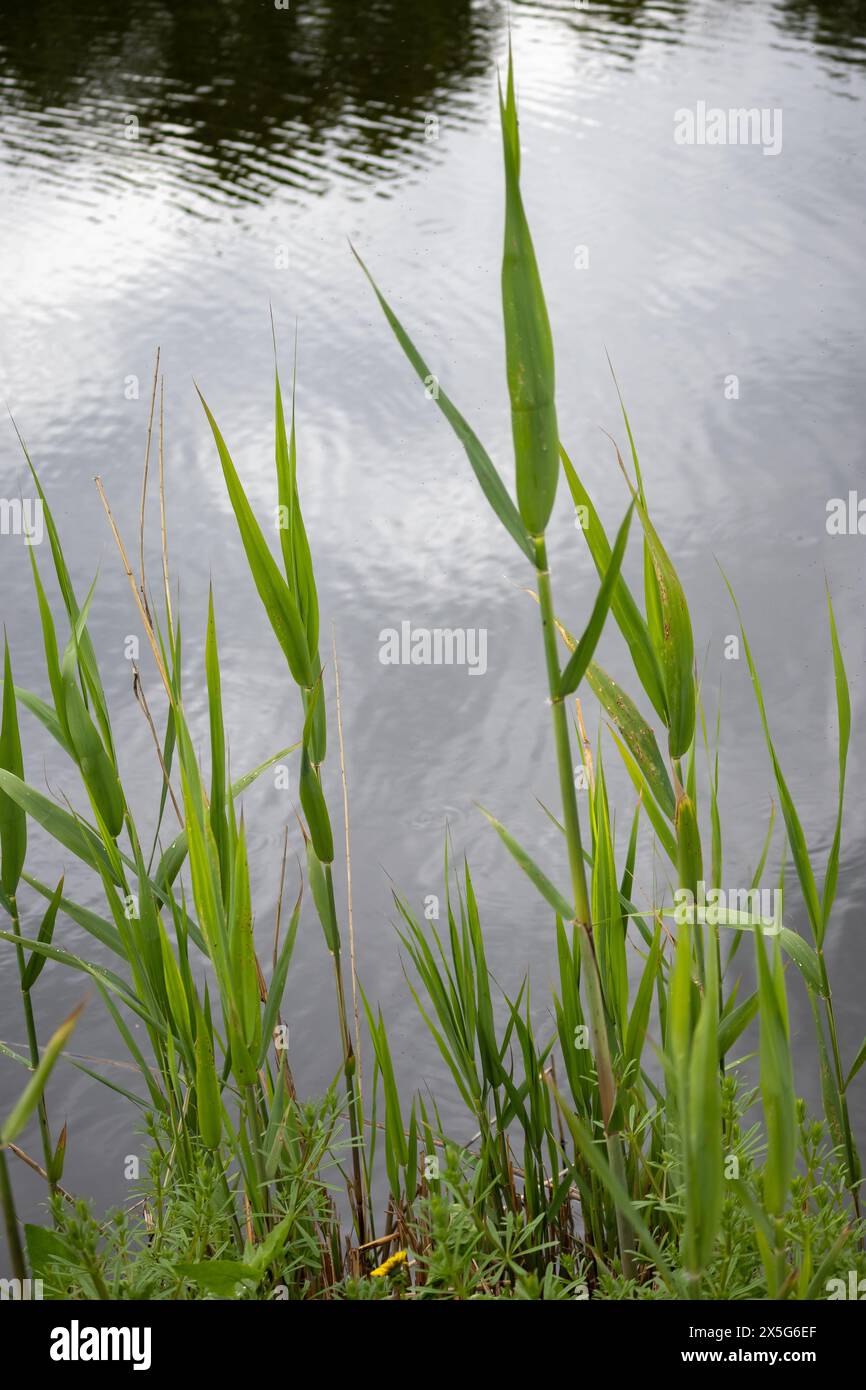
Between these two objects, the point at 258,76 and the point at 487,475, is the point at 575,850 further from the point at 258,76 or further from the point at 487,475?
the point at 258,76

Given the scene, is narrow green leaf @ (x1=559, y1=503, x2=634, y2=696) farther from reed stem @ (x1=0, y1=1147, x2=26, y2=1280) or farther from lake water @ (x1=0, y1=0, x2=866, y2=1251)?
lake water @ (x1=0, y1=0, x2=866, y2=1251)

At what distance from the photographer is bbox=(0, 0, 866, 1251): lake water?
9.37 ft

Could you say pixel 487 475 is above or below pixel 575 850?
above

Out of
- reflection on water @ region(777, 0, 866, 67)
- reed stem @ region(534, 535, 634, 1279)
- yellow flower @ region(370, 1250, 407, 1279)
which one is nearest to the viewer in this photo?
reed stem @ region(534, 535, 634, 1279)

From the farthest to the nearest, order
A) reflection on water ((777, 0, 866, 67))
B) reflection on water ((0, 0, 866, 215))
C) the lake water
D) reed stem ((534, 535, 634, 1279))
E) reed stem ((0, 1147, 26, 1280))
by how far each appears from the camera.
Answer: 1. reflection on water ((777, 0, 866, 67))
2. reflection on water ((0, 0, 866, 215))
3. the lake water
4. reed stem ((0, 1147, 26, 1280))
5. reed stem ((534, 535, 634, 1279))

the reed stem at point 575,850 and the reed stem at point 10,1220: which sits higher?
the reed stem at point 575,850

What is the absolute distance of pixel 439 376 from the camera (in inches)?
157


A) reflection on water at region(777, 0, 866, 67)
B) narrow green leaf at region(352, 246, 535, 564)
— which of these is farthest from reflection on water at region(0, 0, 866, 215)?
narrow green leaf at region(352, 246, 535, 564)

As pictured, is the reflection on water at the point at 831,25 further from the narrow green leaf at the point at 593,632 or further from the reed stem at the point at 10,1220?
the reed stem at the point at 10,1220

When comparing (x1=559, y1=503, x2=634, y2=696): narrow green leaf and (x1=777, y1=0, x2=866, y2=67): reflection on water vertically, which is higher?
(x1=777, y1=0, x2=866, y2=67): reflection on water

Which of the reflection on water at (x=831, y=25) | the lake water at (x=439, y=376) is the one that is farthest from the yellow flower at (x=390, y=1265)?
the reflection on water at (x=831, y=25)

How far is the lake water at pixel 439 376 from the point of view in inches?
112

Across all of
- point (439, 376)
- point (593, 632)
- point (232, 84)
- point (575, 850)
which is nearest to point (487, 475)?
point (593, 632)
